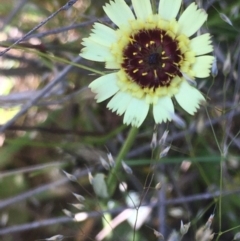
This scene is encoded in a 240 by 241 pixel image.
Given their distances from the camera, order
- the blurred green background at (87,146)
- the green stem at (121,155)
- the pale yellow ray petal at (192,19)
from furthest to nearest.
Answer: the blurred green background at (87,146)
the green stem at (121,155)
the pale yellow ray petal at (192,19)

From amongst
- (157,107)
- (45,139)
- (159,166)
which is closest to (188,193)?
(159,166)

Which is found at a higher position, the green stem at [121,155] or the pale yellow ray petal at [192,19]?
the pale yellow ray petal at [192,19]

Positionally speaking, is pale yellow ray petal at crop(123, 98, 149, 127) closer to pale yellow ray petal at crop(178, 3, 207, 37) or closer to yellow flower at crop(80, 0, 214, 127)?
yellow flower at crop(80, 0, 214, 127)

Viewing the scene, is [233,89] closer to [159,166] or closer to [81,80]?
[159,166]

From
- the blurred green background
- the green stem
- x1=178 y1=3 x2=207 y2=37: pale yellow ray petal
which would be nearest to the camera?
x1=178 y1=3 x2=207 y2=37: pale yellow ray petal

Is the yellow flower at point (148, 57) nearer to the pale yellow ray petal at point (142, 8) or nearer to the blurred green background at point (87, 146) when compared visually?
the pale yellow ray petal at point (142, 8)

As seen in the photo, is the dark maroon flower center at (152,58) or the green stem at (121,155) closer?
the dark maroon flower center at (152,58)

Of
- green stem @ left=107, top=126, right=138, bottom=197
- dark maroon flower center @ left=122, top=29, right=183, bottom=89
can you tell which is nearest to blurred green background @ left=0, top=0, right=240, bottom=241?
green stem @ left=107, top=126, right=138, bottom=197

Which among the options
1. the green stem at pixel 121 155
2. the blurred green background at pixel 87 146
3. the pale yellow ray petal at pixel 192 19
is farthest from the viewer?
the blurred green background at pixel 87 146

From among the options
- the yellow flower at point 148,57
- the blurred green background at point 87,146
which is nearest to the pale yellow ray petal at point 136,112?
the yellow flower at point 148,57
